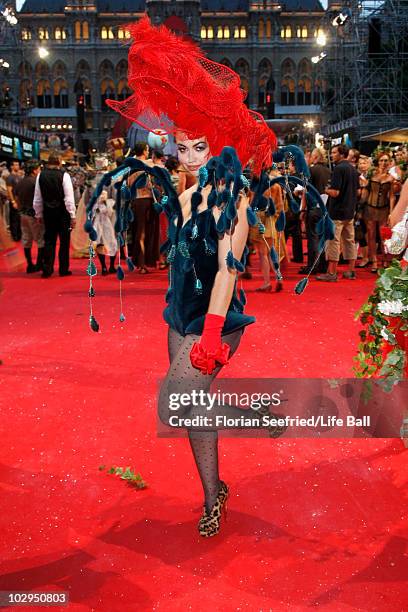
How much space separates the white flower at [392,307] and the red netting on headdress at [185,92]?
102cm

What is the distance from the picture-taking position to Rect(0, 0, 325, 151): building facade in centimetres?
7169

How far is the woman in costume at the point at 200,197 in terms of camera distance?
2.36 metres

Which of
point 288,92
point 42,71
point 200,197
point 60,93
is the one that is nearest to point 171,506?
point 200,197

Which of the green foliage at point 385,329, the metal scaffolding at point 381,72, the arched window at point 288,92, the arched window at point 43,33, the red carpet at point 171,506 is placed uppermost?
the arched window at point 43,33

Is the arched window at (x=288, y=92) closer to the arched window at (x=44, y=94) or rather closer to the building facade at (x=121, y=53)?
the building facade at (x=121, y=53)

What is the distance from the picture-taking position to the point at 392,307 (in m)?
3.06

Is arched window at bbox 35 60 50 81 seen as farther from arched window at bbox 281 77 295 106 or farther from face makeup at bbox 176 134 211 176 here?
face makeup at bbox 176 134 211 176

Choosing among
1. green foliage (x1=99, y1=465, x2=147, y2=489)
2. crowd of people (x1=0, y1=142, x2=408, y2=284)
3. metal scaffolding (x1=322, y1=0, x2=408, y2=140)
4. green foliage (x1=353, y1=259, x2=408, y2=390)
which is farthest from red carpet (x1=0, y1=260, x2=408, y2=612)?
metal scaffolding (x1=322, y1=0, x2=408, y2=140)

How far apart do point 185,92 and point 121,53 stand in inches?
2975

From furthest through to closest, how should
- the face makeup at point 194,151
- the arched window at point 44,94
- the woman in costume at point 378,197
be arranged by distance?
1. the arched window at point 44,94
2. the woman in costume at point 378,197
3. the face makeup at point 194,151

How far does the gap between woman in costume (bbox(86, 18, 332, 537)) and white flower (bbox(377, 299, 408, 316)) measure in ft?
2.48

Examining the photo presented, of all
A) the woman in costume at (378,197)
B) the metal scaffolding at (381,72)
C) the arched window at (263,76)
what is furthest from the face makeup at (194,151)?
the arched window at (263,76)

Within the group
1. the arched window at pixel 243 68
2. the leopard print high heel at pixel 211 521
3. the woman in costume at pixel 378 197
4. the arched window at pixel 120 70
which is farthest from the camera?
the arched window at pixel 243 68

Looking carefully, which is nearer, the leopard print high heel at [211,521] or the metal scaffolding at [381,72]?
the leopard print high heel at [211,521]
